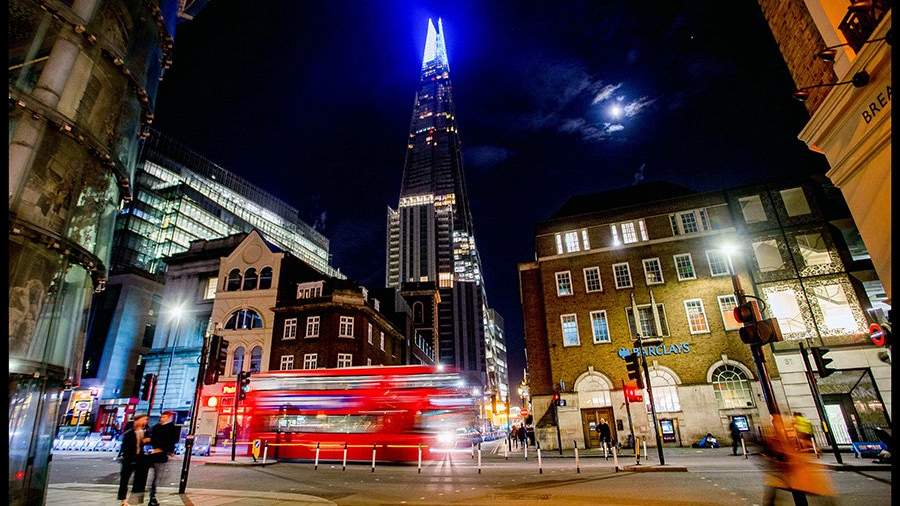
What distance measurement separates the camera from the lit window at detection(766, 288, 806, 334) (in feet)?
80.4

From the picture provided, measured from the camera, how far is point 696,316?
27.6 m

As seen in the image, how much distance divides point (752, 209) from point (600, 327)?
519 inches

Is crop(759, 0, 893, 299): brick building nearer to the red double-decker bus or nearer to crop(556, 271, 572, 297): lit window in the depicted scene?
the red double-decker bus

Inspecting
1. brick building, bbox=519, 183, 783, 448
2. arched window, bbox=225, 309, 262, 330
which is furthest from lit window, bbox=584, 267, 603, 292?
arched window, bbox=225, 309, 262, 330

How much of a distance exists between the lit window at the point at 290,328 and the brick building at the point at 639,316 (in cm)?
2026

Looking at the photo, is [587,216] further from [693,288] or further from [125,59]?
[125,59]

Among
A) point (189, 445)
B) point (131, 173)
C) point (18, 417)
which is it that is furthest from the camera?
point (189, 445)

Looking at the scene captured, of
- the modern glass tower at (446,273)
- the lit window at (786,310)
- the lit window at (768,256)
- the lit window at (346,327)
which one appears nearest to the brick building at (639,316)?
the lit window at (768,256)

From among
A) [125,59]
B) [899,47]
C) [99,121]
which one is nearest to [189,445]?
[99,121]

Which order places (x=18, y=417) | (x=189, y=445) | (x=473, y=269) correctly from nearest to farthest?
(x=18, y=417) → (x=189, y=445) → (x=473, y=269)

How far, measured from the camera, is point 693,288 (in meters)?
28.2

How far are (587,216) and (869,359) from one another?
59.7 ft

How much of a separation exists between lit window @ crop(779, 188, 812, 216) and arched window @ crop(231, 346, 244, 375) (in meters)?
43.4

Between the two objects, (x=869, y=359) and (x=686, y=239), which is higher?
(x=686, y=239)
